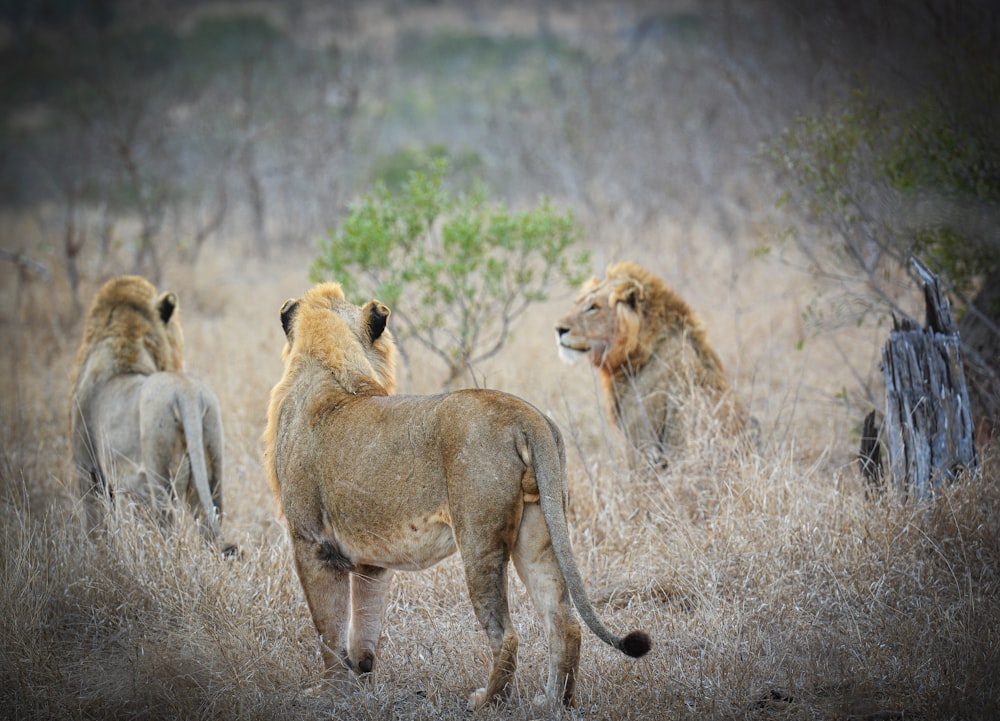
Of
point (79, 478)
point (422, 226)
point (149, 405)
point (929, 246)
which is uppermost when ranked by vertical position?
point (422, 226)

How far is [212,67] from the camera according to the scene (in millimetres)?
25891

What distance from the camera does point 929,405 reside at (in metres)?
5.11

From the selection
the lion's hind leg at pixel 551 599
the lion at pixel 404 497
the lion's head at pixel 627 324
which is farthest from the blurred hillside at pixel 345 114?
the lion's hind leg at pixel 551 599

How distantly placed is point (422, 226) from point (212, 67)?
19923 mm

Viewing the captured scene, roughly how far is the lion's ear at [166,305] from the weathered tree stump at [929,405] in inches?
166

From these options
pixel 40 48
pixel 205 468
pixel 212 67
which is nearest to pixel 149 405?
pixel 205 468

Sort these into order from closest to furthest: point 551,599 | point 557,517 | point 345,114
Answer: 1. point 557,517
2. point 551,599
3. point 345,114

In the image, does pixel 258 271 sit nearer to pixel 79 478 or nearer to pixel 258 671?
pixel 79 478

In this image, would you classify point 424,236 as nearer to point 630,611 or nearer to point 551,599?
point 630,611

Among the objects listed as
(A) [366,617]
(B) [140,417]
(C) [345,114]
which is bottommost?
(A) [366,617]

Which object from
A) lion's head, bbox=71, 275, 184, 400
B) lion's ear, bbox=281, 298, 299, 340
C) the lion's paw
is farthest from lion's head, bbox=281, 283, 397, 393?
lion's head, bbox=71, 275, 184, 400

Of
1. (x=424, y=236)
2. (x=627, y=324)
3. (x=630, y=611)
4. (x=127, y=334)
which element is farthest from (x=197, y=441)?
(x=424, y=236)

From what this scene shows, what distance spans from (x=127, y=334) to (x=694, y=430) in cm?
347

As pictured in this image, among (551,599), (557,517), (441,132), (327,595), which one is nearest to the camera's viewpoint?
(557,517)
